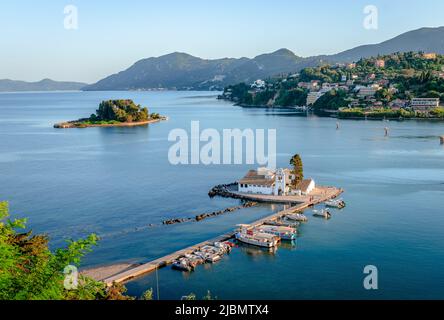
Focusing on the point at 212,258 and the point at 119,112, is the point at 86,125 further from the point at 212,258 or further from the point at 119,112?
the point at 212,258

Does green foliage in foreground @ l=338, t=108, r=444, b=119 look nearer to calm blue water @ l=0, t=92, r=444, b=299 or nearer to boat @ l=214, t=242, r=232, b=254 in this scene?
calm blue water @ l=0, t=92, r=444, b=299

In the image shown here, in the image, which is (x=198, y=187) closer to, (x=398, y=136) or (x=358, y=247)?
(x=358, y=247)

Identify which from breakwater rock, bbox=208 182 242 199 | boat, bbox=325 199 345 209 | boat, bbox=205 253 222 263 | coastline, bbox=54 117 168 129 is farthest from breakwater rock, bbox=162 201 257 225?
coastline, bbox=54 117 168 129

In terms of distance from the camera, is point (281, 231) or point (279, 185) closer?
point (281, 231)

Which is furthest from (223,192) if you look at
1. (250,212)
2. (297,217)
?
(297,217)

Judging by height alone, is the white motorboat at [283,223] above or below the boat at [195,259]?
above

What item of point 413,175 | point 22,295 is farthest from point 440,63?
point 22,295

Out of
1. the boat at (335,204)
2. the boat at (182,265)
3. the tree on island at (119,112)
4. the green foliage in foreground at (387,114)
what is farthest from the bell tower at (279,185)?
the green foliage in foreground at (387,114)

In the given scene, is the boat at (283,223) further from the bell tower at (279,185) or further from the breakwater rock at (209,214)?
the bell tower at (279,185)
